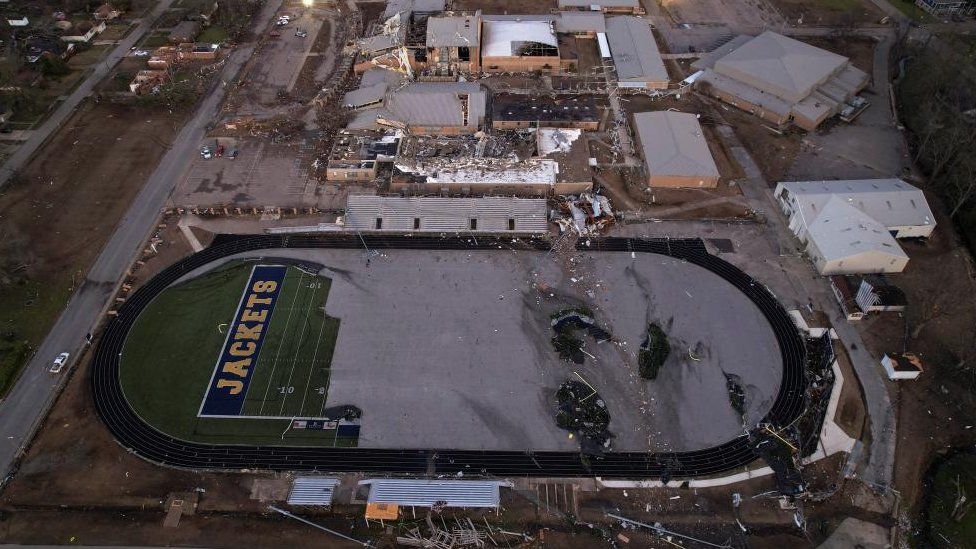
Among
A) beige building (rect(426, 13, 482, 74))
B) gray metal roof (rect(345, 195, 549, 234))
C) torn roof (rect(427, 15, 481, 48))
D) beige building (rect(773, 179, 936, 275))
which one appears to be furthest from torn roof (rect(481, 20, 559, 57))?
beige building (rect(773, 179, 936, 275))

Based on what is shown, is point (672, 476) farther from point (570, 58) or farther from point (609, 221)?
point (570, 58)

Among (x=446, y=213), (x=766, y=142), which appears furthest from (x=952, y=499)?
(x=446, y=213)

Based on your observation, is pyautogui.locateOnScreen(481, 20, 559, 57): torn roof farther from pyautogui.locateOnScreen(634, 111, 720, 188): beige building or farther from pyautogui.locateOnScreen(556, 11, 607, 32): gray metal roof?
pyautogui.locateOnScreen(634, 111, 720, 188): beige building

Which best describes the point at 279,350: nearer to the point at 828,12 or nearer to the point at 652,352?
the point at 652,352

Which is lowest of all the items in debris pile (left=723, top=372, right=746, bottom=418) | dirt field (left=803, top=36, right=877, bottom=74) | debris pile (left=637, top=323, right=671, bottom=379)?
debris pile (left=723, top=372, right=746, bottom=418)

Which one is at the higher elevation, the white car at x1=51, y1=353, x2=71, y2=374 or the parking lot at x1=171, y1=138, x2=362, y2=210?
the parking lot at x1=171, y1=138, x2=362, y2=210

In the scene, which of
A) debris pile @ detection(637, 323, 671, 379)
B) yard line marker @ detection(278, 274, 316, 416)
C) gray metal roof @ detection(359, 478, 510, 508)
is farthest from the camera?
debris pile @ detection(637, 323, 671, 379)

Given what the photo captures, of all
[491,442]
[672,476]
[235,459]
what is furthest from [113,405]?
[672,476]
